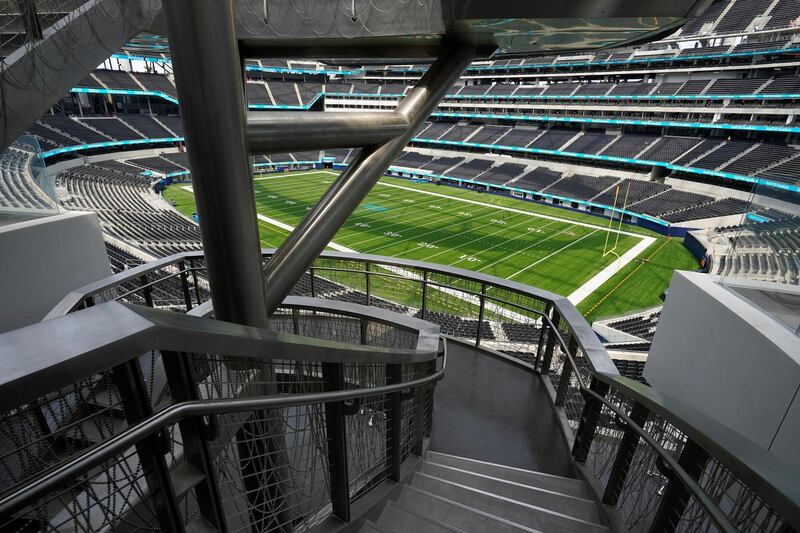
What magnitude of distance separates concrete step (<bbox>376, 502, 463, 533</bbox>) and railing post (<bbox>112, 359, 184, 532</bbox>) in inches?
62.2

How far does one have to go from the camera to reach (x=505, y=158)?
4816cm

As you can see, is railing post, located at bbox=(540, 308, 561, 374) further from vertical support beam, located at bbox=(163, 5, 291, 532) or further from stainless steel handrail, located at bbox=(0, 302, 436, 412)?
stainless steel handrail, located at bbox=(0, 302, 436, 412)

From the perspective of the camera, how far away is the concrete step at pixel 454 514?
2609 millimetres

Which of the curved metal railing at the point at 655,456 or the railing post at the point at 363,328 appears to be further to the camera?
the railing post at the point at 363,328

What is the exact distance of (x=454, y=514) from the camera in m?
2.71

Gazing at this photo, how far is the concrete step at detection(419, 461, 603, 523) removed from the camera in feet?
9.37

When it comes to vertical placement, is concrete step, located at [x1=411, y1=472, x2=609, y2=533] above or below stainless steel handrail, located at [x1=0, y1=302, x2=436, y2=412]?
below

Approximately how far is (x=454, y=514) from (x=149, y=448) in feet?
7.35

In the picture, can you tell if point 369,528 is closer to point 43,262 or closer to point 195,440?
point 195,440

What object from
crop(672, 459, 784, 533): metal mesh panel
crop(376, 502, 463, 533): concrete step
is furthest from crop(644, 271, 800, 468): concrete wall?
crop(376, 502, 463, 533): concrete step

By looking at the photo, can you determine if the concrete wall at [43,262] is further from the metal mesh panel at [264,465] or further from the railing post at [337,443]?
the railing post at [337,443]

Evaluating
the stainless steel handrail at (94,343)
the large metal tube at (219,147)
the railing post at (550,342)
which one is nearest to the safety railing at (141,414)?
the stainless steel handrail at (94,343)

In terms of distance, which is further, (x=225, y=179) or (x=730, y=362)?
(x=730, y=362)

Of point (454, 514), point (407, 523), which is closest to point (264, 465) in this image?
point (407, 523)
